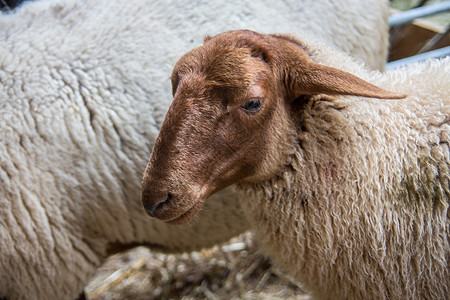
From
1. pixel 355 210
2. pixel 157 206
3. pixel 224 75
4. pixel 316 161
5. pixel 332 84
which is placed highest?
pixel 224 75

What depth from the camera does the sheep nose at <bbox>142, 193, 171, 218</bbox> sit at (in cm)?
136

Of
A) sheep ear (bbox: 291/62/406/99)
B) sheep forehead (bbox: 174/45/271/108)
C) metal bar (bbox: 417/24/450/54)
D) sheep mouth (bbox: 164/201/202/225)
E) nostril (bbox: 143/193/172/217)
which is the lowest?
metal bar (bbox: 417/24/450/54)

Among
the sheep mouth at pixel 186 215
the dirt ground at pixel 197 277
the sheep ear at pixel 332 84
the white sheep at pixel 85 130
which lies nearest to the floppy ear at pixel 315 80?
the sheep ear at pixel 332 84

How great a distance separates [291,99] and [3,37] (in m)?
1.69

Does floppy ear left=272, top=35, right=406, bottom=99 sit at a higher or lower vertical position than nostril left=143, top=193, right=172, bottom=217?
higher

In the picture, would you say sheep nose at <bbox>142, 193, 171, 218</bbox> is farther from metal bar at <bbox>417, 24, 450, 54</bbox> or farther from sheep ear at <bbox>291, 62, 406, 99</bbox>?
metal bar at <bbox>417, 24, 450, 54</bbox>

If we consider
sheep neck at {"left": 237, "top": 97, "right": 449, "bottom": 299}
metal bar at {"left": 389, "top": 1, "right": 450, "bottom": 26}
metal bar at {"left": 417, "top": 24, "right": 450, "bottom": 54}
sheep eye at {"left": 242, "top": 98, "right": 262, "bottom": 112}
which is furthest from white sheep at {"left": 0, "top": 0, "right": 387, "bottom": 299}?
metal bar at {"left": 417, "top": 24, "right": 450, "bottom": 54}

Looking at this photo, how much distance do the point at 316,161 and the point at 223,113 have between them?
0.41 meters

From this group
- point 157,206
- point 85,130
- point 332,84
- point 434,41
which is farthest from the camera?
point 434,41

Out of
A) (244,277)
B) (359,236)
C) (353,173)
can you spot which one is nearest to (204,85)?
(353,173)

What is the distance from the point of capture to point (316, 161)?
151 cm

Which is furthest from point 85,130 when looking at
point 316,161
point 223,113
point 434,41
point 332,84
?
point 434,41

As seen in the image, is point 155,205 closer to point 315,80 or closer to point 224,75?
point 224,75

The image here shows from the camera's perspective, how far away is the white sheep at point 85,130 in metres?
1.95
